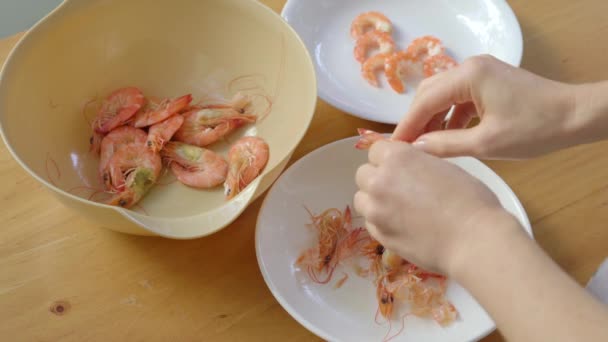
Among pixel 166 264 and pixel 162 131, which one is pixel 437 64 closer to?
pixel 162 131

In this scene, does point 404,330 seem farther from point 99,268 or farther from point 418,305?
point 99,268

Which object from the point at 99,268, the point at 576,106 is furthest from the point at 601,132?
the point at 99,268

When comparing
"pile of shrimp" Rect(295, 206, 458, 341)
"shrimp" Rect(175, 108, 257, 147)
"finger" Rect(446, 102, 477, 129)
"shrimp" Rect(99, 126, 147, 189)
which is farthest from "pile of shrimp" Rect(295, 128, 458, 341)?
"shrimp" Rect(99, 126, 147, 189)

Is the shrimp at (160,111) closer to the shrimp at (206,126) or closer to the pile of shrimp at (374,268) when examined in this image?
the shrimp at (206,126)

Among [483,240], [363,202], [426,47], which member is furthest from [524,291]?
[426,47]

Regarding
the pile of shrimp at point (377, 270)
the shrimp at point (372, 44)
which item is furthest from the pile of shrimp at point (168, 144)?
the shrimp at point (372, 44)
